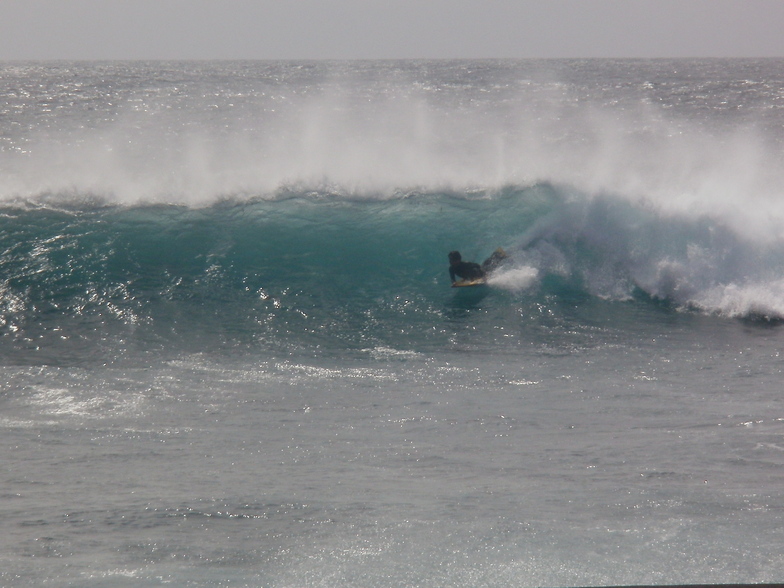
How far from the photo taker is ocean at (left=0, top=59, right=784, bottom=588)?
4312 mm

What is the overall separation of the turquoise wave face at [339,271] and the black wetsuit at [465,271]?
0.29m

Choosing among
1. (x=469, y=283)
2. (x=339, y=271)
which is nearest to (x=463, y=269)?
(x=469, y=283)

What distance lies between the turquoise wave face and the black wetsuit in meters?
0.29

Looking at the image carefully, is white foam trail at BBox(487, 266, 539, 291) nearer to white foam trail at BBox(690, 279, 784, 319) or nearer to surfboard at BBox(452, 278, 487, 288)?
surfboard at BBox(452, 278, 487, 288)

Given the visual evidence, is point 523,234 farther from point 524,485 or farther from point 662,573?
point 662,573

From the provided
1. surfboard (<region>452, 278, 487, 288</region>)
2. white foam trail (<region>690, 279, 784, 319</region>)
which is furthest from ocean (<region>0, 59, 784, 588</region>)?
surfboard (<region>452, 278, 487, 288</region>)

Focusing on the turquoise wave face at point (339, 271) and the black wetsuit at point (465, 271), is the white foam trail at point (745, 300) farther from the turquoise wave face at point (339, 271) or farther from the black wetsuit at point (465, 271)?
the black wetsuit at point (465, 271)

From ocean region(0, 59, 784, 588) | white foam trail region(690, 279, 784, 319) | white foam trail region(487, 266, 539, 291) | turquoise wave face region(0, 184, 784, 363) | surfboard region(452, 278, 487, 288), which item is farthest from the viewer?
surfboard region(452, 278, 487, 288)

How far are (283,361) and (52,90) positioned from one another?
110 ft

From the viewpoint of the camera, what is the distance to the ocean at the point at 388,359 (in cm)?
431

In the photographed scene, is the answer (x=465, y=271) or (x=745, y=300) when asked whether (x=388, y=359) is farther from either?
(x=745, y=300)

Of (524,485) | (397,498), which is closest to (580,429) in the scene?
(524,485)

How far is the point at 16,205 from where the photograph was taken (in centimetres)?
1372

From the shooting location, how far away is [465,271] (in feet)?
36.7
